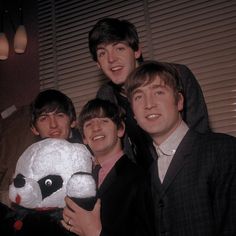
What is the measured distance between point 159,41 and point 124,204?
1469 mm

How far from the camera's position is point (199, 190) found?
1001mm

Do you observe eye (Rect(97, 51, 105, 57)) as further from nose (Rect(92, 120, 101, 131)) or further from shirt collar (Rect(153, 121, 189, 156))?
shirt collar (Rect(153, 121, 189, 156))

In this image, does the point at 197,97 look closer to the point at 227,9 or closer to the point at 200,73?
the point at 200,73

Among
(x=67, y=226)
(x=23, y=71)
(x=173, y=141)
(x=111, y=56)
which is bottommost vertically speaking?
(x=67, y=226)

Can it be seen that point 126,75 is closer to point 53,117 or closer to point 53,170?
point 53,117

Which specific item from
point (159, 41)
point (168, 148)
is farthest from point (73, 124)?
point (159, 41)

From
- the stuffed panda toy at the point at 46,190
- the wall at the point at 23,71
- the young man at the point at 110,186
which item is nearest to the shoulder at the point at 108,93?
the young man at the point at 110,186

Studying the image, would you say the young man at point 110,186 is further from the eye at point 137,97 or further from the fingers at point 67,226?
the eye at point 137,97

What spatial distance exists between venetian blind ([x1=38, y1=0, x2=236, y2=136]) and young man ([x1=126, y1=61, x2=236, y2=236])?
2.79ft

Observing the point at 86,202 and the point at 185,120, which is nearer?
the point at 86,202

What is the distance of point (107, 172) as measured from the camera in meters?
1.20

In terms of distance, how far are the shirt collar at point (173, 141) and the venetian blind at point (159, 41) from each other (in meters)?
0.91

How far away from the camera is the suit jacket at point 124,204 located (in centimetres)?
102

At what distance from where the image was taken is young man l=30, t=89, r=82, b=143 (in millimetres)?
1367
